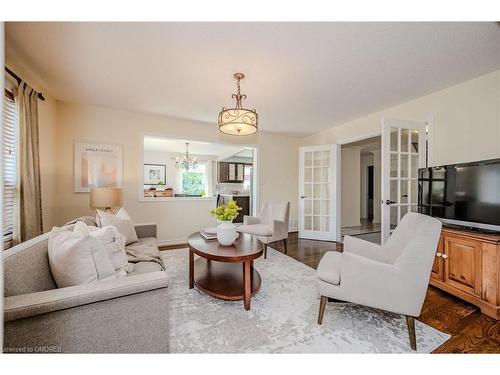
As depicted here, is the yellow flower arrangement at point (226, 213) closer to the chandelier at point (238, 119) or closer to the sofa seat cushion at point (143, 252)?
the sofa seat cushion at point (143, 252)

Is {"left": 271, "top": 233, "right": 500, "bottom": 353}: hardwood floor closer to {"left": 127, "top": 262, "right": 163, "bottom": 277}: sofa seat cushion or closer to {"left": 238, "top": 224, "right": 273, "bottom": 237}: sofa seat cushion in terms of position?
{"left": 238, "top": 224, "right": 273, "bottom": 237}: sofa seat cushion

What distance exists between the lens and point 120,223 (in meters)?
2.32

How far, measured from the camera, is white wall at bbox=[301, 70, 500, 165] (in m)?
2.20

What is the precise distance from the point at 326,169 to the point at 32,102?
4.58 metres

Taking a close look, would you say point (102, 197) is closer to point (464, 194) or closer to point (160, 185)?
point (464, 194)

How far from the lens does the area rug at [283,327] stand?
4.50 ft

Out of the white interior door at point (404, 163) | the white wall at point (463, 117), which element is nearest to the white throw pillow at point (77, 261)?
the white interior door at point (404, 163)
